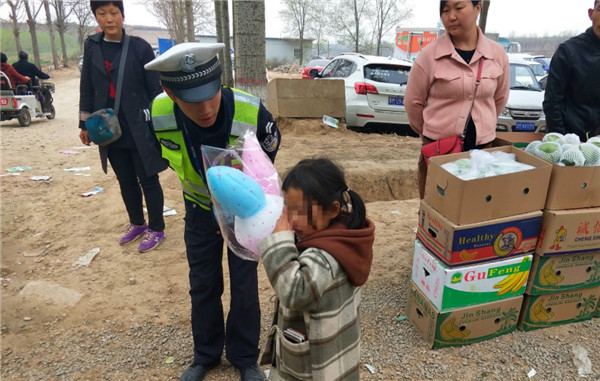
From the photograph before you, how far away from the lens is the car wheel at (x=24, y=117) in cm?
957

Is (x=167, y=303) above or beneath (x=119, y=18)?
beneath

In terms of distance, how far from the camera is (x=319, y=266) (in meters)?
1.26

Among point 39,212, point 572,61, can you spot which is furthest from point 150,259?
point 572,61

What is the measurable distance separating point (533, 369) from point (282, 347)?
1660 millimetres

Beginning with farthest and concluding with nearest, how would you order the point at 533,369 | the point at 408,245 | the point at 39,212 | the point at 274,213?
the point at 39,212 → the point at 408,245 → the point at 533,369 → the point at 274,213

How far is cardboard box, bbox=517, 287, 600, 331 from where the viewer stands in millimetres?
2535

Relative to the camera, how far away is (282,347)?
1.50 meters

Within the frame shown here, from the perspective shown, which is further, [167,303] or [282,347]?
[167,303]

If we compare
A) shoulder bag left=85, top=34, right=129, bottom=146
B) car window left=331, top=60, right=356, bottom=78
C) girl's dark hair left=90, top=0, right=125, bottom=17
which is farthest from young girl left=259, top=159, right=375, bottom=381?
car window left=331, top=60, right=356, bottom=78

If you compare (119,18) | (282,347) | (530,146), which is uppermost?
(119,18)

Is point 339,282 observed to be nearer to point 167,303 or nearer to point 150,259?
point 167,303

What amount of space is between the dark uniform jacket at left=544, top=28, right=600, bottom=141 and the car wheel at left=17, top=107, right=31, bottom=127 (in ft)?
35.1

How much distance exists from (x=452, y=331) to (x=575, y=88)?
77.1 inches

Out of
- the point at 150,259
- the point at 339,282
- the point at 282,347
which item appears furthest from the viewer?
the point at 150,259
